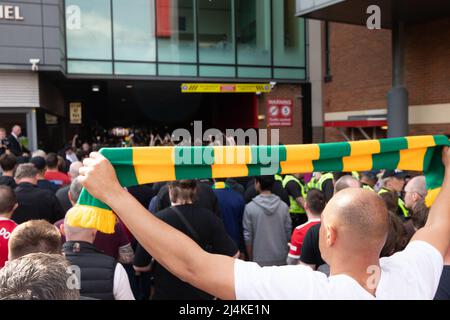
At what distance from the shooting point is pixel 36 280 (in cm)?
146

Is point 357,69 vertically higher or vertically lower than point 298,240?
higher

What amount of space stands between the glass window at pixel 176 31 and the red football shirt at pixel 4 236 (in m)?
12.5

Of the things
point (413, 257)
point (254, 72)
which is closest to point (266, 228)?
point (413, 257)

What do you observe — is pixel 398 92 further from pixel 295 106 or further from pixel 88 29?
pixel 88 29

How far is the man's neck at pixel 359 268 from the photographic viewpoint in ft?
5.11

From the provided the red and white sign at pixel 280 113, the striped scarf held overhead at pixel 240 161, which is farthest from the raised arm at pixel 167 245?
the red and white sign at pixel 280 113

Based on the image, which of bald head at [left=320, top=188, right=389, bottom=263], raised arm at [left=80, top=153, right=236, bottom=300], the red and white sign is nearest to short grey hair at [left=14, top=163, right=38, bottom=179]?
raised arm at [left=80, top=153, right=236, bottom=300]

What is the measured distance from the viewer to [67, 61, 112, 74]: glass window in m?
14.5

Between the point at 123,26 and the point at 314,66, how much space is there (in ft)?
24.5

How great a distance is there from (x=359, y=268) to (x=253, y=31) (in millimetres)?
15648

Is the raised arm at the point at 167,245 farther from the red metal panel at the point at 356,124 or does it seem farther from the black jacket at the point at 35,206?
the red metal panel at the point at 356,124

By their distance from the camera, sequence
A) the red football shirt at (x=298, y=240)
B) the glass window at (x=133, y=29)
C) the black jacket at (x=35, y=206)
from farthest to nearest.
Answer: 1. the glass window at (x=133, y=29)
2. the black jacket at (x=35, y=206)
3. the red football shirt at (x=298, y=240)
